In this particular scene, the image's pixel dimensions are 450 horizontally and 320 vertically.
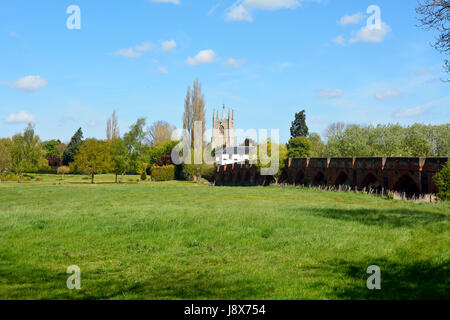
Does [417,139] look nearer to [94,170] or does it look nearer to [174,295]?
[94,170]

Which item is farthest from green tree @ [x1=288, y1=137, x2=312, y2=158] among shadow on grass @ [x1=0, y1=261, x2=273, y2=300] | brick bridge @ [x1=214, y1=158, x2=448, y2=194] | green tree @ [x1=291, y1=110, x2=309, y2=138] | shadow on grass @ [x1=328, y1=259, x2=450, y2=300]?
shadow on grass @ [x1=0, y1=261, x2=273, y2=300]

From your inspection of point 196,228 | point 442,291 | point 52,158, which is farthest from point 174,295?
point 52,158

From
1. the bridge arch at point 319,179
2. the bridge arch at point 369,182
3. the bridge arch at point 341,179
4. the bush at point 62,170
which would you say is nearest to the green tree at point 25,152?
the bush at point 62,170

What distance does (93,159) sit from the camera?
7419 cm

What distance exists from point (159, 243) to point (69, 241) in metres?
3.60

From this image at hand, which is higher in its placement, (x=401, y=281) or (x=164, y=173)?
(x=164, y=173)

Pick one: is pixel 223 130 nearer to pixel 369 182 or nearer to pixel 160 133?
pixel 160 133

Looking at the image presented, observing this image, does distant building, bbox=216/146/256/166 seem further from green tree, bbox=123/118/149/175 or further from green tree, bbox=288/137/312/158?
green tree, bbox=123/118/149/175

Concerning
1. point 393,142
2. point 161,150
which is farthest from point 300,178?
point 161,150

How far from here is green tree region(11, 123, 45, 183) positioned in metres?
73.2

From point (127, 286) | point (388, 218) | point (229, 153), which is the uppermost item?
point (229, 153)

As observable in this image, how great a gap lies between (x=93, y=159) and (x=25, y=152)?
41.6ft

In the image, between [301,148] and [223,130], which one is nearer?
[301,148]
